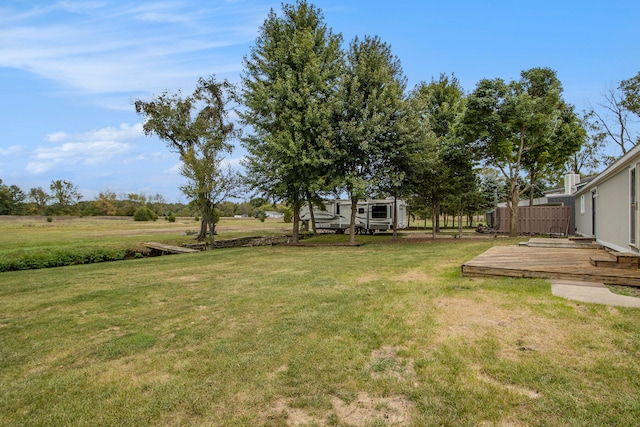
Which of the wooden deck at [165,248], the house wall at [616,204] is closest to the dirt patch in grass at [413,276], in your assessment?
the house wall at [616,204]

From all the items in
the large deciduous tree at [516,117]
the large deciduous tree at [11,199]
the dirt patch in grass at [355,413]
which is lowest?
the dirt patch in grass at [355,413]

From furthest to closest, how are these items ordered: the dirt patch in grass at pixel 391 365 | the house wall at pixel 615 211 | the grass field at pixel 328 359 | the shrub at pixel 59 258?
the shrub at pixel 59 258
the house wall at pixel 615 211
the dirt patch in grass at pixel 391 365
the grass field at pixel 328 359

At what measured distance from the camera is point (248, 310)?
4.87 metres

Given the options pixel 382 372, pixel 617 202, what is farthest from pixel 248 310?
pixel 617 202

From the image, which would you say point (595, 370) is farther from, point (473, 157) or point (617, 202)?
point (473, 157)

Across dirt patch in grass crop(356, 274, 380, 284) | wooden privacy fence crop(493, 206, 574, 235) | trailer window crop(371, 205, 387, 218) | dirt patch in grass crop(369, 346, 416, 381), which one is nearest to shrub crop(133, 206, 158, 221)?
trailer window crop(371, 205, 387, 218)

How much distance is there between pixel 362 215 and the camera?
78.8ft

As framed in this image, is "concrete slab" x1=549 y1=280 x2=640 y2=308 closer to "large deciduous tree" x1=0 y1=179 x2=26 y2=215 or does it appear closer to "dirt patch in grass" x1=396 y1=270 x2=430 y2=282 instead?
"dirt patch in grass" x1=396 y1=270 x2=430 y2=282

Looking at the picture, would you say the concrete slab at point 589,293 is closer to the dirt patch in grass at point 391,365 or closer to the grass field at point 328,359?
the grass field at point 328,359

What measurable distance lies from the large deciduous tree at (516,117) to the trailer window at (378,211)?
7188 millimetres

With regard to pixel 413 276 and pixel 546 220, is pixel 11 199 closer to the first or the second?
pixel 413 276

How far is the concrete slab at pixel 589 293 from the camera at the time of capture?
14.3 ft

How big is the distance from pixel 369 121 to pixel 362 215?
1071cm

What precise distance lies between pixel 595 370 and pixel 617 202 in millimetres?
8435
